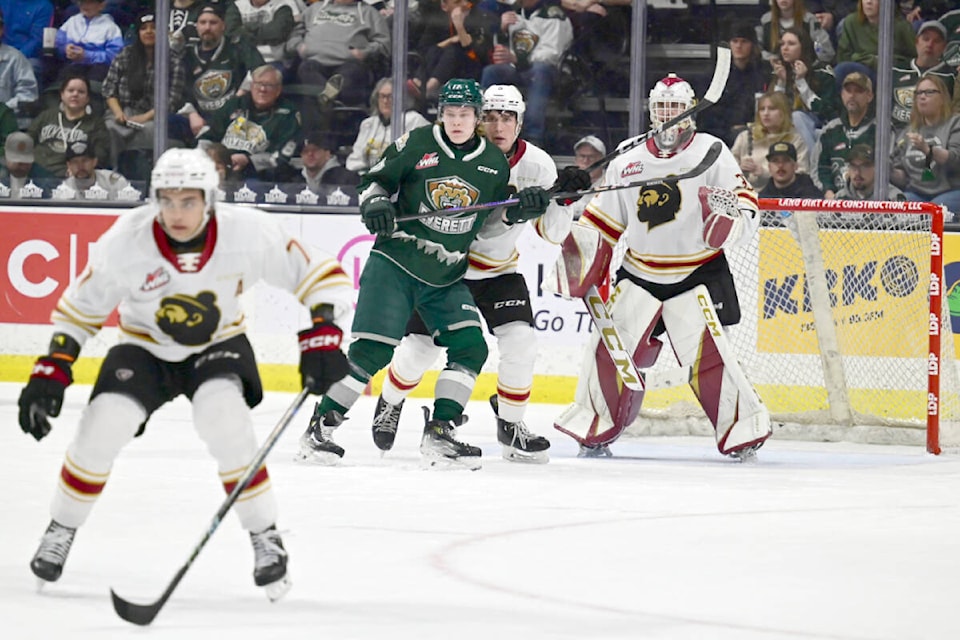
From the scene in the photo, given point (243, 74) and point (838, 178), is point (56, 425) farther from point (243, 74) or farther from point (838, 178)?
point (838, 178)

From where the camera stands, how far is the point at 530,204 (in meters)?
5.33

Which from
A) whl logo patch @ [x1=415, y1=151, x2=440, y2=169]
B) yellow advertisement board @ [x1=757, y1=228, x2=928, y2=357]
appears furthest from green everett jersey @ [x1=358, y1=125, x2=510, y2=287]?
yellow advertisement board @ [x1=757, y1=228, x2=928, y2=357]

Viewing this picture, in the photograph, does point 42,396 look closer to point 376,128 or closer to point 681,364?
point 681,364

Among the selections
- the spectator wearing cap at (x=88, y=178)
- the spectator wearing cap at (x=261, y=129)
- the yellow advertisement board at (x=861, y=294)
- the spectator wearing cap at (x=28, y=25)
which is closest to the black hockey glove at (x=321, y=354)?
the yellow advertisement board at (x=861, y=294)

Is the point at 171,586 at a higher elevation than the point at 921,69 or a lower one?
lower

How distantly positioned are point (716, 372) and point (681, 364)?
0.14 meters

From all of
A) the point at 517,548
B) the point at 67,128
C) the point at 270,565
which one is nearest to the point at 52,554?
the point at 270,565

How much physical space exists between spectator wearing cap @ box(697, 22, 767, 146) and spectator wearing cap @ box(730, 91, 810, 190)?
0.13ft

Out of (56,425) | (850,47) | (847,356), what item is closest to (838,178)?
(850,47)

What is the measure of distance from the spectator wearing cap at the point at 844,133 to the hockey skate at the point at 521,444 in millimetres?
2606

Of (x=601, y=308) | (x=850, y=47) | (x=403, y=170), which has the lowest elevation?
(x=601, y=308)

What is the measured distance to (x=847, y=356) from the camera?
6418 mm

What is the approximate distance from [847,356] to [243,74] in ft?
11.2

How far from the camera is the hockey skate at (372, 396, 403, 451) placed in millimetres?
5543
